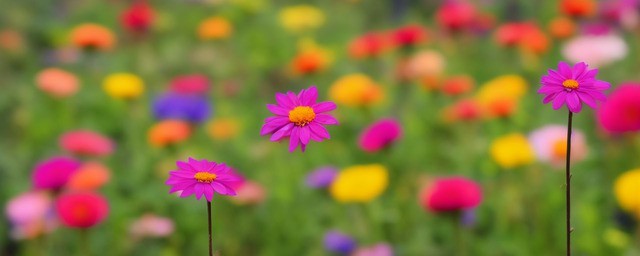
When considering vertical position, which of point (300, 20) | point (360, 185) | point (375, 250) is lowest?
point (375, 250)

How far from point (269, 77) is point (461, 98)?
88 cm

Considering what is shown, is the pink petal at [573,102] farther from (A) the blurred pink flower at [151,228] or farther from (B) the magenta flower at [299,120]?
(A) the blurred pink flower at [151,228]

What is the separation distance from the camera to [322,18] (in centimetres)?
380

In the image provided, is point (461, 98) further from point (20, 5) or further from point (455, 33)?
point (20, 5)

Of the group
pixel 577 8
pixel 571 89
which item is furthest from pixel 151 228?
pixel 577 8

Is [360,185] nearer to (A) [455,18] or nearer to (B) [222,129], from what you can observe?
(B) [222,129]

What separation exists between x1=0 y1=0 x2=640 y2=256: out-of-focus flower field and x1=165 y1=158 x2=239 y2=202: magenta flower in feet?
2.33

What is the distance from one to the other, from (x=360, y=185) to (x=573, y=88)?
1094 mm

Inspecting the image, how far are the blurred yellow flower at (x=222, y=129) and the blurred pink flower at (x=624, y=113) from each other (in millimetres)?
1156

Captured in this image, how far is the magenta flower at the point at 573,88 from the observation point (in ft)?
1.92

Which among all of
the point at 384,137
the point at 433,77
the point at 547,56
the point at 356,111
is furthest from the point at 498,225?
the point at 547,56

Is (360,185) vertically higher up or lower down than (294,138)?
higher up

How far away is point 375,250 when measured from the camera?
167 centimetres

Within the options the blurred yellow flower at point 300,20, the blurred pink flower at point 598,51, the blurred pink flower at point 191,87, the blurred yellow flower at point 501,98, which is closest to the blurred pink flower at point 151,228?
the blurred pink flower at point 191,87
